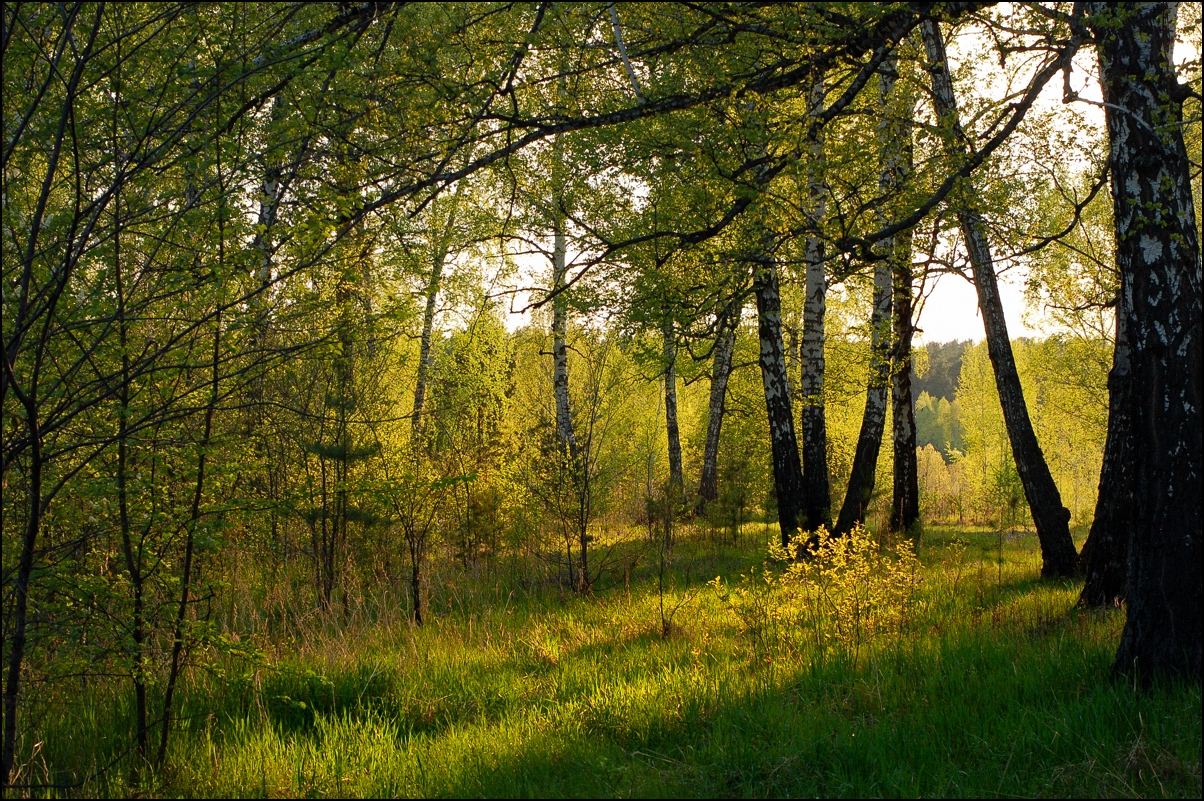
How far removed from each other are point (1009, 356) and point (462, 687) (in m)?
6.24

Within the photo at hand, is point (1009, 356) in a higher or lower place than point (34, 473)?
higher

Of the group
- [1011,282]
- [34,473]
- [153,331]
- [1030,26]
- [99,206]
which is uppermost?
→ [1030,26]

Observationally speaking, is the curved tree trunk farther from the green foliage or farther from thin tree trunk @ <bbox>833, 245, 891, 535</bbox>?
the green foliage

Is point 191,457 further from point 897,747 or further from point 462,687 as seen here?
point 897,747

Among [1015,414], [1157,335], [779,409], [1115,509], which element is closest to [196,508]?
[1157,335]

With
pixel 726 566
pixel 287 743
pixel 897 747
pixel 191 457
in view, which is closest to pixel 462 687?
pixel 287 743

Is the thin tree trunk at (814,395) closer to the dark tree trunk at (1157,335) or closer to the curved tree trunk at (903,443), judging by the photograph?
the curved tree trunk at (903,443)

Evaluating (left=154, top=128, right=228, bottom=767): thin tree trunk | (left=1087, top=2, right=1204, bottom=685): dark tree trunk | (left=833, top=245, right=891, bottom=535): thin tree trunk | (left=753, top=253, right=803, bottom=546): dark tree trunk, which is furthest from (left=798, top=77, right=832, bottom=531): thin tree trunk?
(left=154, top=128, right=228, bottom=767): thin tree trunk

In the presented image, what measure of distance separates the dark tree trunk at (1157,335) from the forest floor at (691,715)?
34cm

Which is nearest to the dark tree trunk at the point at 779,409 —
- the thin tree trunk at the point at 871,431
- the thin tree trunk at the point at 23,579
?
the thin tree trunk at the point at 871,431

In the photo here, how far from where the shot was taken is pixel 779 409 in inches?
380

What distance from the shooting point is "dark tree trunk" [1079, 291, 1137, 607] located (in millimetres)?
5551

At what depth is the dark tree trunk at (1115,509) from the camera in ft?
18.2

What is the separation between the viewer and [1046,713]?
344 cm
